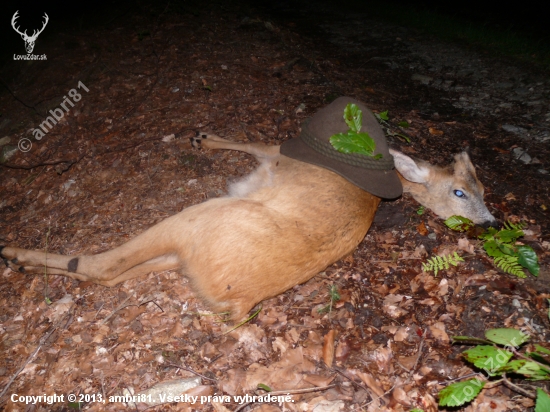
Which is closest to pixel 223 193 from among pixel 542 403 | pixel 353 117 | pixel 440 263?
pixel 353 117

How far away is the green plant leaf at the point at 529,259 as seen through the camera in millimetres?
3866

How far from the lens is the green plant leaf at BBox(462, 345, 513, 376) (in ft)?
8.72

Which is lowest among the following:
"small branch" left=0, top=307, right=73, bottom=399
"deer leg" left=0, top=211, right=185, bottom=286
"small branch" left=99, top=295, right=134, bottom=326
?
"small branch" left=0, top=307, right=73, bottom=399

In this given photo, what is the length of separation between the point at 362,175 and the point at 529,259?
2.09 m

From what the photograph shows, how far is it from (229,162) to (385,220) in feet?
8.13

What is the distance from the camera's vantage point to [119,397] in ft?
10.1

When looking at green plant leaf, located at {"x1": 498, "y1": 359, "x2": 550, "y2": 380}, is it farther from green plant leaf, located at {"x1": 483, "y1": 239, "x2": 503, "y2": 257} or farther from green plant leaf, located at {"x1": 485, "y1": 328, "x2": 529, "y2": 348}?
green plant leaf, located at {"x1": 483, "y1": 239, "x2": 503, "y2": 257}

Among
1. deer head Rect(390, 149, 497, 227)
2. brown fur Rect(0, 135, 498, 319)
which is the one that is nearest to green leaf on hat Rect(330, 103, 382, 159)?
brown fur Rect(0, 135, 498, 319)

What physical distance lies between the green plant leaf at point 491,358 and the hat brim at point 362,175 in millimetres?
1765

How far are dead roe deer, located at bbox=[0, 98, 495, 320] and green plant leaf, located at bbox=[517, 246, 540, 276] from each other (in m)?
0.80

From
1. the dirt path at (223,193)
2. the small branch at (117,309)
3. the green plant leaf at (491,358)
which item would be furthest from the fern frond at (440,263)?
the small branch at (117,309)

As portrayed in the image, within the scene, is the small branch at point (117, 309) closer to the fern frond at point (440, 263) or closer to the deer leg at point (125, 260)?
the deer leg at point (125, 260)

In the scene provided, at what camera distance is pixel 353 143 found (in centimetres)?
395

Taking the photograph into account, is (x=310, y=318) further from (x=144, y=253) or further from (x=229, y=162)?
(x=229, y=162)
